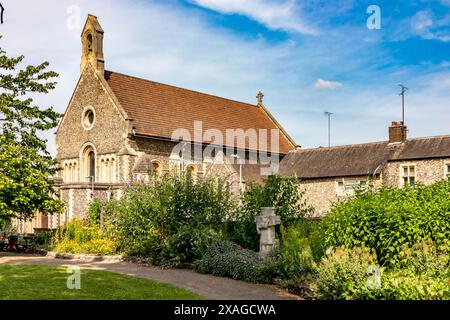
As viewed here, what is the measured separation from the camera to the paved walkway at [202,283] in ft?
35.2

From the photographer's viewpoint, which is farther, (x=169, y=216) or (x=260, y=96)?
(x=260, y=96)

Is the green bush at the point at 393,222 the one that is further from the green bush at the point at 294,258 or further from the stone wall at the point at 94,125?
the stone wall at the point at 94,125

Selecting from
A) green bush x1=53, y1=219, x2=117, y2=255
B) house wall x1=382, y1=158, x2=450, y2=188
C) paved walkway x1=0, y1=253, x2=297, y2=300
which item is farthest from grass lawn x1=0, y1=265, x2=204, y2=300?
house wall x1=382, y1=158, x2=450, y2=188

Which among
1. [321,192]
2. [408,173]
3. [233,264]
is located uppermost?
[408,173]

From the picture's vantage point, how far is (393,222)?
1023 cm

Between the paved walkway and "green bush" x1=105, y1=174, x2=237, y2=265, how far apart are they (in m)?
0.98

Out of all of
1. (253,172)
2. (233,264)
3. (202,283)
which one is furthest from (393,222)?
(253,172)

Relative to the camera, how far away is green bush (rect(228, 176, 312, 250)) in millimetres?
16438

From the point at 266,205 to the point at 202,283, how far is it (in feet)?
16.2

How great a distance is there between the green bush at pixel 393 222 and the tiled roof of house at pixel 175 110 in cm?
2109

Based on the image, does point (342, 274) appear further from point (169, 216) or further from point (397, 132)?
point (397, 132)

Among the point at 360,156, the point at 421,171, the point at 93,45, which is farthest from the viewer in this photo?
the point at 93,45

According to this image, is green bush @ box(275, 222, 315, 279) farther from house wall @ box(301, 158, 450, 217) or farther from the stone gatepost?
house wall @ box(301, 158, 450, 217)
